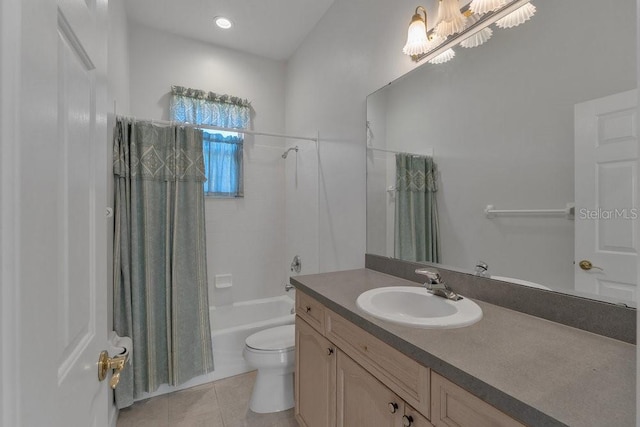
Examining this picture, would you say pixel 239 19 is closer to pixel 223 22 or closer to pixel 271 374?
pixel 223 22

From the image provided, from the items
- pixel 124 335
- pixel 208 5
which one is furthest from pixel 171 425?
pixel 208 5

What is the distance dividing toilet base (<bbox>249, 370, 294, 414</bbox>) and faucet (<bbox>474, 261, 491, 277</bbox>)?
1348mm

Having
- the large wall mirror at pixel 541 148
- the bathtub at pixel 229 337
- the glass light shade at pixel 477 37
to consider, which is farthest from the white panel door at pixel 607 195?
the bathtub at pixel 229 337

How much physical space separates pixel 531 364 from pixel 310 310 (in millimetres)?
896

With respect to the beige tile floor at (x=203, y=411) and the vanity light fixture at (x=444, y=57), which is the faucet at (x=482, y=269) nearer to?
the vanity light fixture at (x=444, y=57)

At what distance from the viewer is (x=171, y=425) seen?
66.8 inches

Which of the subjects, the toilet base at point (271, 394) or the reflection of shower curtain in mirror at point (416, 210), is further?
the toilet base at point (271, 394)

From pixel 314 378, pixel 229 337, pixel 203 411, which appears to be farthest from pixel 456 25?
pixel 203 411

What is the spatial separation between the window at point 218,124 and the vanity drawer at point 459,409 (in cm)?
250

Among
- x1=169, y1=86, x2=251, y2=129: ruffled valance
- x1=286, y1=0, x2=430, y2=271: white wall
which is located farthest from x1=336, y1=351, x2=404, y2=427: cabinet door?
x1=169, y1=86, x2=251, y2=129: ruffled valance

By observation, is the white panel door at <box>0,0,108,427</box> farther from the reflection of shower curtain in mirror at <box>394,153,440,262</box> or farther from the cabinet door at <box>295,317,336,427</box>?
the reflection of shower curtain in mirror at <box>394,153,440,262</box>

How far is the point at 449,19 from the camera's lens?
129 centimetres

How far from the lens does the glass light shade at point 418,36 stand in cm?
142

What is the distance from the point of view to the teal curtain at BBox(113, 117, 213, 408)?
72.4 inches
